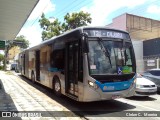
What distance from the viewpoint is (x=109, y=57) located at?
8.12m

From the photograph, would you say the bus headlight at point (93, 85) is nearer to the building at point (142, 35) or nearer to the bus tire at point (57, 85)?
the bus tire at point (57, 85)

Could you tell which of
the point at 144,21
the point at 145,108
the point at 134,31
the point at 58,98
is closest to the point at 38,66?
the point at 58,98

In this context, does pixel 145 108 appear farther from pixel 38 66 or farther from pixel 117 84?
pixel 38 66

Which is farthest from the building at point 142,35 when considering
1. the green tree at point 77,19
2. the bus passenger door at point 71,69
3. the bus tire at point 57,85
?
the bus passenger door at point 71,69

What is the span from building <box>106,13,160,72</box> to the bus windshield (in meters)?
15.5

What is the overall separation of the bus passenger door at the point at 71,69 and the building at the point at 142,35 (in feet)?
52.1

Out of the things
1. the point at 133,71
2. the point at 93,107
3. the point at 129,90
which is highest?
the point at 133,71

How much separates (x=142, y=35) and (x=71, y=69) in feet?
108

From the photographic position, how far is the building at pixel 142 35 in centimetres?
2544

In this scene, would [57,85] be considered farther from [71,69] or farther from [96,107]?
[96,107]

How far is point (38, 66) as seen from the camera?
49.9 ft

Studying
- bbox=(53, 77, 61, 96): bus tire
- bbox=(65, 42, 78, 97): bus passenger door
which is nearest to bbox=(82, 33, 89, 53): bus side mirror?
bbox=(65, 42, 78, 97): bus passenger door

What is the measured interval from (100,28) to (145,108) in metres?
3.55

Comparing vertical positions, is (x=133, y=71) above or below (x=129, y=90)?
above
